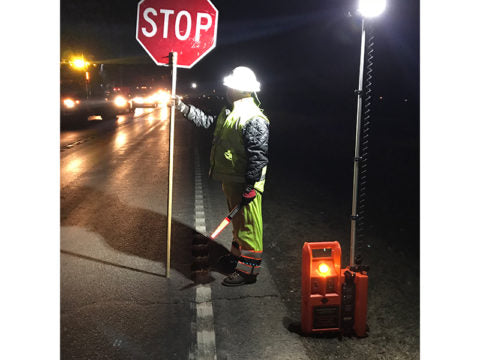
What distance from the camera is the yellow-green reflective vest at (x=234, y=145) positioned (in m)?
4.92

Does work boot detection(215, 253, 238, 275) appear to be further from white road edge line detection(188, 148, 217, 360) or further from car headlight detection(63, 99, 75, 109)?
car headlight detection(63, 99, 75, 109)

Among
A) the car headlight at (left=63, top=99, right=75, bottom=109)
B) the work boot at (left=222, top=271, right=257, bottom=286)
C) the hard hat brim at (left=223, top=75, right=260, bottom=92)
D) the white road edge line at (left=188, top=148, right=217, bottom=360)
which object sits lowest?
the white road edge line at (left=188, top=148, right=217, bottom=360)

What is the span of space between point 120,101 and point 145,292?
2741 cm

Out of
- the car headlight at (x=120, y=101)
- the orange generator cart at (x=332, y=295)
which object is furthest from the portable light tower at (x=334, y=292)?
the car headlight at (x=120, y=101)

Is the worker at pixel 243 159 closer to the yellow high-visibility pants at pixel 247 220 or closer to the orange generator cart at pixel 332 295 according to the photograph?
the yellow high-visibility pants at pixel 247 220

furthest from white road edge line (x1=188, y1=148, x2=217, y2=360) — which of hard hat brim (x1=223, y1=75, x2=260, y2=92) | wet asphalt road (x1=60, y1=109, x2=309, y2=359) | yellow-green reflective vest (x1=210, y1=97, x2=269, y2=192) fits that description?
hard hat brim (x1=223, y1=75, x2=260, y2=92)

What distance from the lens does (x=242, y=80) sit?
195 inches

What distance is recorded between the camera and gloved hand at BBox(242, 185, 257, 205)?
4816 mm

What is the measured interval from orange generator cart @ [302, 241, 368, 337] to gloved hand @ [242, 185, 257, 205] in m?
1.05

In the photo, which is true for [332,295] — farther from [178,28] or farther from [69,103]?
[69,103]

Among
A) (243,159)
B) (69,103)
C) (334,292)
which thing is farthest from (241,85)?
(69,103)

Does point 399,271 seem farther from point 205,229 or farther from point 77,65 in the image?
point 77,65

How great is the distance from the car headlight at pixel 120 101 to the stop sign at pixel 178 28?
25.4 meters

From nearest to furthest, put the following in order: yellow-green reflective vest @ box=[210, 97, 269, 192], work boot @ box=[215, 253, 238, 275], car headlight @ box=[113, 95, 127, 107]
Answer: yellow-green reflective vest @ box=[210, 97, 269, 192] < work boot @ box=[215, 253, 238, 275] < car headlight @ box=[113, 95, 127, 107]
